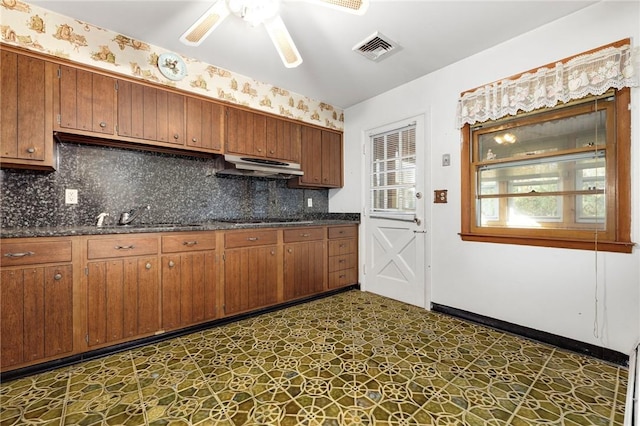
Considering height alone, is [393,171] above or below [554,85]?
below

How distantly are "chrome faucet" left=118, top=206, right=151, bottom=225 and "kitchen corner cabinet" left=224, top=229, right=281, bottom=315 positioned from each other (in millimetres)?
900

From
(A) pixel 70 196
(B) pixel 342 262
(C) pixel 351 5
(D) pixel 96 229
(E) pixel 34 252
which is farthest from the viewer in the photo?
(B) pixel 342 262

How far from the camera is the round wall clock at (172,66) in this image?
8.55ft

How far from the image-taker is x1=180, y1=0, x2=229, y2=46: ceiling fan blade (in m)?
1.68

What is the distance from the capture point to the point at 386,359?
79.6 inches

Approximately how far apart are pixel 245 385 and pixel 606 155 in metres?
2.98

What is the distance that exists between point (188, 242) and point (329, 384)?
1.63m

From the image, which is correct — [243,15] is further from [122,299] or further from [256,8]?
[122,299]

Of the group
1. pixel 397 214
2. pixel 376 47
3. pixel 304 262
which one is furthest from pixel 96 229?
pixel 397 214

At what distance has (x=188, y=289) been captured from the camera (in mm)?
2451

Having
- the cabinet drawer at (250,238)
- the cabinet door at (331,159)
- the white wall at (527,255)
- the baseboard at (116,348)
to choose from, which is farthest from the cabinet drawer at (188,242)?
the white wall at (527,255)

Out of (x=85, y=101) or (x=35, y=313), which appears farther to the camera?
(x=85, y=101)

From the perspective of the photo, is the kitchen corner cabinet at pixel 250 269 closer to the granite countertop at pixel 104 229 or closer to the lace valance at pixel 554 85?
the granite countertop at pixel 104 229

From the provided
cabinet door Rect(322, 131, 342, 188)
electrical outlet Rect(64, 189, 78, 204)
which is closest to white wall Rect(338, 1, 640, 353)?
cabinet door Rect(322, 131, 342, 188)
